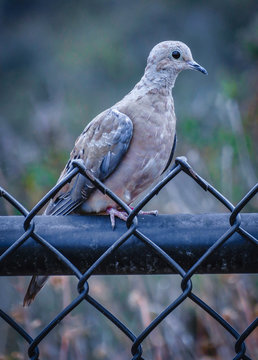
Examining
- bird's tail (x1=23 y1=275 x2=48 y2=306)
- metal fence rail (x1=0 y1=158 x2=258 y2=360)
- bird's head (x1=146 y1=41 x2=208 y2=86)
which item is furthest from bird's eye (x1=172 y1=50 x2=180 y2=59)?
metal fence rail (x1=0 y1=158 x2=258 y2=360)

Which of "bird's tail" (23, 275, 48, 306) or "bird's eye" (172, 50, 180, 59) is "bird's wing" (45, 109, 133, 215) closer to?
"bird's eye" (172, 50, 180, 59)

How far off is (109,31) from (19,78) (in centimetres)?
166

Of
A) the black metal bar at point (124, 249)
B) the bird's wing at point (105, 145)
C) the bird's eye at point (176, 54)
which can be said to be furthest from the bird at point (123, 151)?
the black metal bar at point (124, 249)

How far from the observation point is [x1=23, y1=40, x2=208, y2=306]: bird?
2178mm

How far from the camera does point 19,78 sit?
314 inches

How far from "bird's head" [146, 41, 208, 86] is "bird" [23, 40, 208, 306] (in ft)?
0.25

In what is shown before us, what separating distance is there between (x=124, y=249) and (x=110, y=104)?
19.1 feet

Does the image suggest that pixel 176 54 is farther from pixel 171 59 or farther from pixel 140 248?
pixel 140 248

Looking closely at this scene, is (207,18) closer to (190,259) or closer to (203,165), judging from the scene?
(203,165)

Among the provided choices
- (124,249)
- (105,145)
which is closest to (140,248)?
(124,249)

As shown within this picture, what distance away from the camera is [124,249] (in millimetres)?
1104

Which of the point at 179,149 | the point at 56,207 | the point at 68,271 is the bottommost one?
the point at 179,149

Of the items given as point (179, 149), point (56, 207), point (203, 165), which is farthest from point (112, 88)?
point (56, 207)

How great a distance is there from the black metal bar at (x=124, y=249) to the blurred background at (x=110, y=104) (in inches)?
51.8
